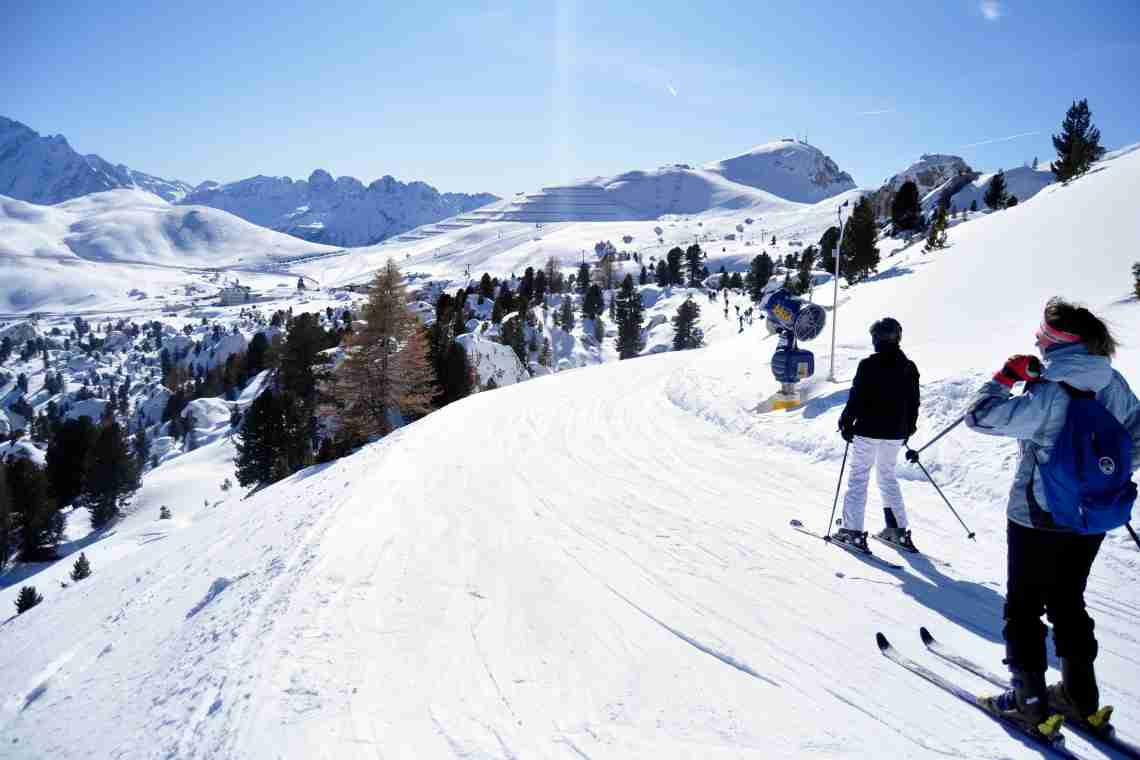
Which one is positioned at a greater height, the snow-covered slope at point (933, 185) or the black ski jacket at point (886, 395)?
the snow-covered slope at point (933, 185)

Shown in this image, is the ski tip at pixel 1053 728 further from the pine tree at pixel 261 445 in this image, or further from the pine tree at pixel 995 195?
the pine tree at pixel 995 195

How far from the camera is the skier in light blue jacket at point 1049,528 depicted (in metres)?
3.21

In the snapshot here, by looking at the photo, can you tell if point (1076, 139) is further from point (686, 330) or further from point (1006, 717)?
point (1006, 717)

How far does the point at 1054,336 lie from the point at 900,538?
3457mm

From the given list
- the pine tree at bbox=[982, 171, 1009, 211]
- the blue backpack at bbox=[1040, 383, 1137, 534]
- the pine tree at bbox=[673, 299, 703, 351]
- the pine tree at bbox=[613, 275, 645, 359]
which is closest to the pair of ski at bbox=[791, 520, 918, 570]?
the blue backpack at bbox=[1040, 383, 1137, 534]

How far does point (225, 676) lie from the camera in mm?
4121

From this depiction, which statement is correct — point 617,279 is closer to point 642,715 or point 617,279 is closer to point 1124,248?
point 1124,248

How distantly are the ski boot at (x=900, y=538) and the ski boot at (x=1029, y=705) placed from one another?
2.66m

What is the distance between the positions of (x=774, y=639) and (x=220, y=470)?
67.1 meters

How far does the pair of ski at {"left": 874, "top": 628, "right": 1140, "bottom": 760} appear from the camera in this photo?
3.23 meters

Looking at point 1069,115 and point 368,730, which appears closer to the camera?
point 368,730

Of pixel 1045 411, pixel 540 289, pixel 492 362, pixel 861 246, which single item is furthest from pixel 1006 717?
pixel 540 289

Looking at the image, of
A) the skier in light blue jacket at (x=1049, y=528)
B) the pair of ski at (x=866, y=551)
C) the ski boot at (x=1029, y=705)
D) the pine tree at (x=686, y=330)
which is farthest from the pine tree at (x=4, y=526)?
the skier in light blue jacket at (x=1049, y=528)

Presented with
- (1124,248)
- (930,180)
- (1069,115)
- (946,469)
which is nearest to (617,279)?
(930,180)
